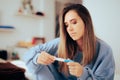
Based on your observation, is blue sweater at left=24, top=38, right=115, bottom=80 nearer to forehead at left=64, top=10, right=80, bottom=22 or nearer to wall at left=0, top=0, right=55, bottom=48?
forehead at left=64, top=10, right=80, bottom=22

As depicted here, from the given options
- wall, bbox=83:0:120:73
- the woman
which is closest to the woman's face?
the woman

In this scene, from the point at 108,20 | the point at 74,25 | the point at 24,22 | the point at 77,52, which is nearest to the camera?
the point at 74,25

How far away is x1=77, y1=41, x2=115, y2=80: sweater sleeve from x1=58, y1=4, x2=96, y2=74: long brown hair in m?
0.04

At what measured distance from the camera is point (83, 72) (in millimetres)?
817

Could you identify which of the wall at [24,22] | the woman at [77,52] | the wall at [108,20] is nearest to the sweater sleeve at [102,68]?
the woman at [77,52]

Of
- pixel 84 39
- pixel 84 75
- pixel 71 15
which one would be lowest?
pixel 84 75

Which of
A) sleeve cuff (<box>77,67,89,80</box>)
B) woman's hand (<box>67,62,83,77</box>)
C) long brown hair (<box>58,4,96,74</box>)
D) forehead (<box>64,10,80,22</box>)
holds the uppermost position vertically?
forehead (<box>64,10,80,22</box>)

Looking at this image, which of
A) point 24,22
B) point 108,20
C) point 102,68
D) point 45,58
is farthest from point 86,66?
point 24,22

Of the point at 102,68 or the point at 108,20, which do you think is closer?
the point at 102,68

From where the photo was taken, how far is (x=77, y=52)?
3.32 feet

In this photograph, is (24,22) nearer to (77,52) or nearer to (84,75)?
(77,52)

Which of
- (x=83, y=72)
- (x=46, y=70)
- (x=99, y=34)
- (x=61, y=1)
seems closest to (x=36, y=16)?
(x=61, y=1)

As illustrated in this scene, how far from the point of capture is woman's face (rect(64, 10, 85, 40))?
0.90m

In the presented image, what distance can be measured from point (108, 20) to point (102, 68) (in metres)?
0.39
